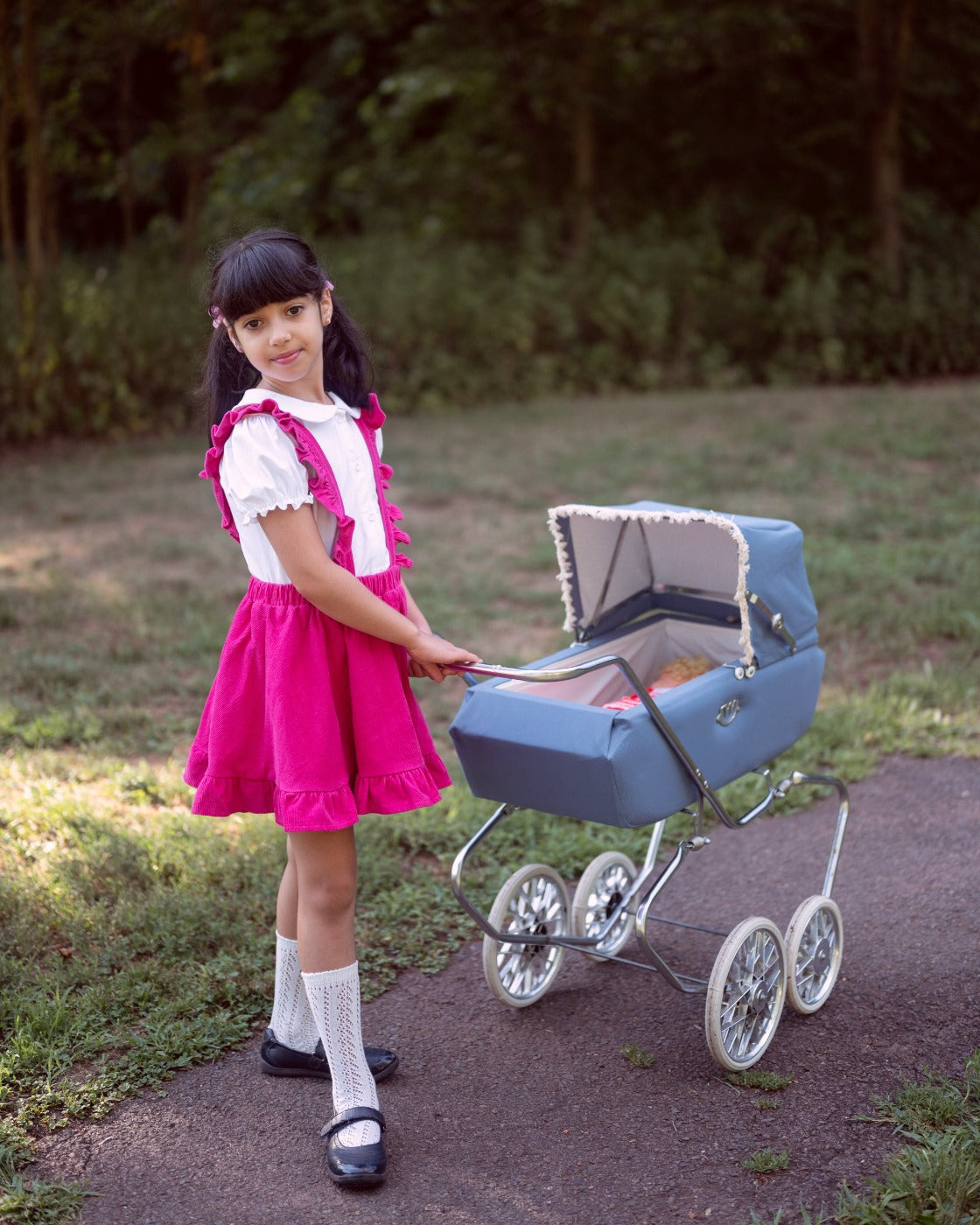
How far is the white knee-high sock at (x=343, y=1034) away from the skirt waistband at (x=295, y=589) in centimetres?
71

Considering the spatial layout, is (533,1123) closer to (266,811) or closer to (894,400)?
(266,811)

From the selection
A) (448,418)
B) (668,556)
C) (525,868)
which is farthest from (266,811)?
(448,418)

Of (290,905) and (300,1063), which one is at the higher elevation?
(290,905)

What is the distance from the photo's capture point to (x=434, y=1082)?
9.38ft

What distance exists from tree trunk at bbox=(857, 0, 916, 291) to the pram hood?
10099mm

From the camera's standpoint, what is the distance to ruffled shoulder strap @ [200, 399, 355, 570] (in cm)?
246

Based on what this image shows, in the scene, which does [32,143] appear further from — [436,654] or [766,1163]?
[766,1163]

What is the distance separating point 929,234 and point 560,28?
415 cm

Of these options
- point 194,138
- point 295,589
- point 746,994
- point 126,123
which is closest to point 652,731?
point 746,994

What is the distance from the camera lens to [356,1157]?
99.0 inches

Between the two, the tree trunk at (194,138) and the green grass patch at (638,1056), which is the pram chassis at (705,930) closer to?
the green grass patch at (638,1056)

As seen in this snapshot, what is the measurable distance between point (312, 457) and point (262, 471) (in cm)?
10

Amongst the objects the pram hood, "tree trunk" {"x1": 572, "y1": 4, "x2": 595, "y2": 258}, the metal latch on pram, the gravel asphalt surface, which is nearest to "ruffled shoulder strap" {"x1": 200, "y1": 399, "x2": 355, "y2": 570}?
the pram hood

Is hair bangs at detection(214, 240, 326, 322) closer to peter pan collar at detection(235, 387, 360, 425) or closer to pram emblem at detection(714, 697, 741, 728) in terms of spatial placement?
peter pan collar at detection(235, 387, 360, 425)
